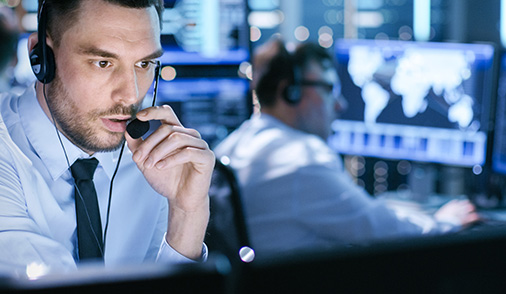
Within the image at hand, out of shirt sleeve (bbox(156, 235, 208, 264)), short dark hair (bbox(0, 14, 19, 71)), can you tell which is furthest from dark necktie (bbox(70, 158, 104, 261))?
short dark hair (bbox(0, 14, 19, 71))

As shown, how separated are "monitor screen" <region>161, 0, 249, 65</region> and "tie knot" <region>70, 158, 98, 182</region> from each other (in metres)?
1.06

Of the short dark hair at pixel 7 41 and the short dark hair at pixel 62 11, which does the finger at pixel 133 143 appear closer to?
the short dark hair at pixel 62 11

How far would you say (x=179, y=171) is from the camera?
3.26ft

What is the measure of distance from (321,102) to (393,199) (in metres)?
0.55

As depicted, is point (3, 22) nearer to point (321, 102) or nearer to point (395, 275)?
point (321, 102)

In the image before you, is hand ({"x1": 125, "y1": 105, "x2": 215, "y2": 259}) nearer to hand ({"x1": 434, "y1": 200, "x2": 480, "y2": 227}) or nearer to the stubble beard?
the stubble beard

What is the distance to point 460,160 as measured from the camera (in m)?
2.24

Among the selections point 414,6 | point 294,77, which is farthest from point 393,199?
point 414,6

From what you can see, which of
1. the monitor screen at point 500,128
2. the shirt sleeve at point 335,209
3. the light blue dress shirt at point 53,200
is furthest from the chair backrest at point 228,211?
the monitor screen at point 500,128

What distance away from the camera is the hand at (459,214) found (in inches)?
78.8

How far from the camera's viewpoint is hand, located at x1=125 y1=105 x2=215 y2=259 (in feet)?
3.12

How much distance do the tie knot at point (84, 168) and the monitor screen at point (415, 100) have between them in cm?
159

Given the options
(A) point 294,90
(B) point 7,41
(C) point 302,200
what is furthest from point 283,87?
(B) point 7,41

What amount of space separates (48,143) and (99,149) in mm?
88
